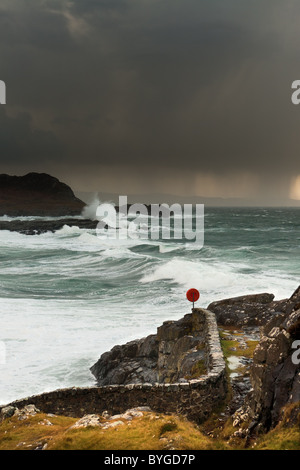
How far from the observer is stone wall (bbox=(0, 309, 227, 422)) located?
1263 cm

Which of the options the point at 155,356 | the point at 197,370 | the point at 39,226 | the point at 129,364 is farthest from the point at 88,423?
the point at 39,226

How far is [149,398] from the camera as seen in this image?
13.3m

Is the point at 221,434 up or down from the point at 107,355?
up

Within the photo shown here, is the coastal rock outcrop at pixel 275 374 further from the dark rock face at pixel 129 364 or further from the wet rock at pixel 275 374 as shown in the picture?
the dark rock face at pixel 129 364

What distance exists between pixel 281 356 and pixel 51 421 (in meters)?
6.71

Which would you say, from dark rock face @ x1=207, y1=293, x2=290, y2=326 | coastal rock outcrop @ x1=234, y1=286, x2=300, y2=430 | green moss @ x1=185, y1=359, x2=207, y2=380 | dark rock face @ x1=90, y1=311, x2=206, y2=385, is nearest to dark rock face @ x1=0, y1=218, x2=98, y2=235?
dark rock face @ x1=90, y1=311, x2=206, y2=385

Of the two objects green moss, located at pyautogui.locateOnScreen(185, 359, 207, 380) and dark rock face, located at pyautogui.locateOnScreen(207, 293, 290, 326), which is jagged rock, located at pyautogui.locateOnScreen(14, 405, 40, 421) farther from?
dark rock face, located at pyautogui.locateOnScreen(207, 293, 290, 326)

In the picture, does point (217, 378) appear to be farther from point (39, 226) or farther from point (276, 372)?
point (39, 226)

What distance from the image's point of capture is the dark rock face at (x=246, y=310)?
20.7 meters

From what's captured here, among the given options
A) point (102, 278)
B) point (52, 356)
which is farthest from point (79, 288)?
point (52, 356)

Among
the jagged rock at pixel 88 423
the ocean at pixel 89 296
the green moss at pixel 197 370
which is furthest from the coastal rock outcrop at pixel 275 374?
the ocean at pixel 89 296

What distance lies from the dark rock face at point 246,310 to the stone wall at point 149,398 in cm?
674
